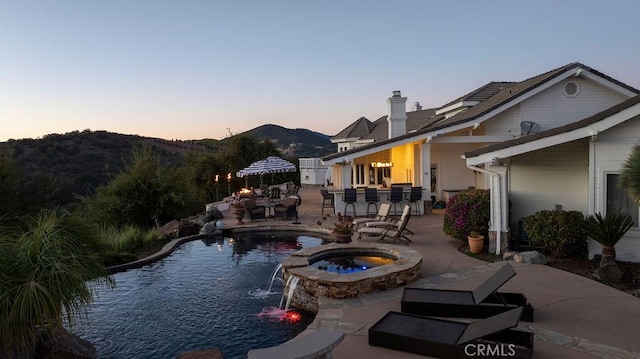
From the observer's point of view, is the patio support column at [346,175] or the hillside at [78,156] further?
the hillside at [78,156]

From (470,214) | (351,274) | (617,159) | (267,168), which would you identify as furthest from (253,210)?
(617,159)

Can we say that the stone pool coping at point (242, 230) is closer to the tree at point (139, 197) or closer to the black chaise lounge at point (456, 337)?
the tree at point (139, 197)

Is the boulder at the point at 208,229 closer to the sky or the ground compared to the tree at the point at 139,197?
closer to the ground

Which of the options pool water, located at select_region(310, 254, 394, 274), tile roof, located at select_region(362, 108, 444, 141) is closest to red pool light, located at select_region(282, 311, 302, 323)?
pool water, located at select_region(310, 254, 394, 274)

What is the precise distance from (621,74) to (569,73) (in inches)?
669

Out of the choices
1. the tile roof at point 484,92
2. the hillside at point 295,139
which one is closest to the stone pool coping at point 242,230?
the tile roof at point 484,92

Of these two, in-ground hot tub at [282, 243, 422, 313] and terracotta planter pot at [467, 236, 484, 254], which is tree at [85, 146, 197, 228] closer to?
in-ground hot tub at [282, 243, 422, 313]

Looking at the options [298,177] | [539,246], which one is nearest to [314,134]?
[298,177]

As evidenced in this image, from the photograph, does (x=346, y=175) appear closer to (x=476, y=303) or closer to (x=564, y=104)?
(x=564, y=104)

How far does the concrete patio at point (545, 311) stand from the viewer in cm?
499

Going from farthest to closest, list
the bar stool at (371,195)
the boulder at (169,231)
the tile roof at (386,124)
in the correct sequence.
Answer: the tile roof at (386,124) → the bar stool at (371,195) → the boulder at (169,231)

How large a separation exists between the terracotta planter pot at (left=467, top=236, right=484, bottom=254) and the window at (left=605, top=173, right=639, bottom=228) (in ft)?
9.53

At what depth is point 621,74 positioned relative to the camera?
27.1m

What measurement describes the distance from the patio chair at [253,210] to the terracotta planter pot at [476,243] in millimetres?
9317
